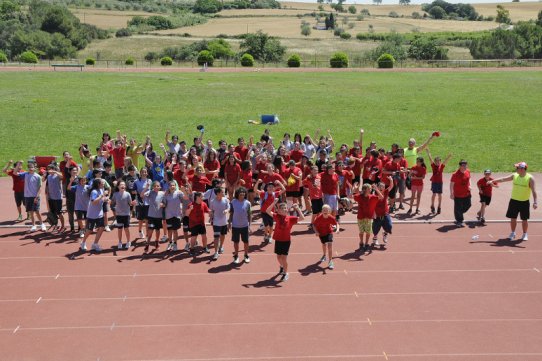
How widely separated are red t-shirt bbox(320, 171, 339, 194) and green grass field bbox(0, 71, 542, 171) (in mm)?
11427

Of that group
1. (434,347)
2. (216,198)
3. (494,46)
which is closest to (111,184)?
(216,198)

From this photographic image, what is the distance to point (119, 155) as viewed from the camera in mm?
19469

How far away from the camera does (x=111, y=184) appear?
16000 mm

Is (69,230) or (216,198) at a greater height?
(216,198)

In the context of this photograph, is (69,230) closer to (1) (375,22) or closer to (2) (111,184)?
(2) (111,184)

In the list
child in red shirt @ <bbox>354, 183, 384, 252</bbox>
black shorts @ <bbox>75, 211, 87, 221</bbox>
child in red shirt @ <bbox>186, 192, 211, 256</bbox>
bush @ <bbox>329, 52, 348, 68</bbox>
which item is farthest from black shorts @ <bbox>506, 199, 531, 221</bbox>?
bush @ <bbox>329, 52, 348, 68</bbox>

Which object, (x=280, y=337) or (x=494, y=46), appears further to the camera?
(x=494, y=46)

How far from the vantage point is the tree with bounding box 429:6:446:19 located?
182500mm

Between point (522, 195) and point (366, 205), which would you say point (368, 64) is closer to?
point (522, 195)

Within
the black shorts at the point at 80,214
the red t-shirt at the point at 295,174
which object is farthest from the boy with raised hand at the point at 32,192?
the red t-shirt at the point at 295,174

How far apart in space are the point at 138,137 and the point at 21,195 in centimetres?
1306

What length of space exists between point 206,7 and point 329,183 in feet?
546

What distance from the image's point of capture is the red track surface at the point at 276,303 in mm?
9750

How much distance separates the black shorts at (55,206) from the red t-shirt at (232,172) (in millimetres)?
4258
